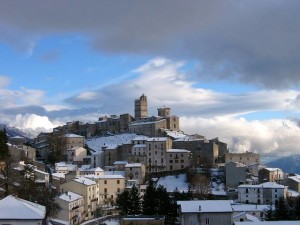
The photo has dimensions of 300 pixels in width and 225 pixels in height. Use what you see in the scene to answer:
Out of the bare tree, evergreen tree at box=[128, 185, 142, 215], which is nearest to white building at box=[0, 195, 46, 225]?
evergreen tree at box=[128, 185, 142, 215]

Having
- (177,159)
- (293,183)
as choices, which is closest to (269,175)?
(293,183)

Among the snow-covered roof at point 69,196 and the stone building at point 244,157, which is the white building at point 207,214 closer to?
the snow-covered roof at point 69,196

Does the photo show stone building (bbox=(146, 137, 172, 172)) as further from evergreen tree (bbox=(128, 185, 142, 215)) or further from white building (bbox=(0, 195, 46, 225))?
white building (bbox=(0, 195, 46, 225))

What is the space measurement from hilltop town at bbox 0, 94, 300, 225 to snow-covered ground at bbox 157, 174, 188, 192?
0.56 feet

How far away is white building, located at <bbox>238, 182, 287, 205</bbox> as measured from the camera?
82.1 meters

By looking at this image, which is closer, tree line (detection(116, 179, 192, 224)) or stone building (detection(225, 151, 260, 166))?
tree line (detection(116, 179, 192, 224))

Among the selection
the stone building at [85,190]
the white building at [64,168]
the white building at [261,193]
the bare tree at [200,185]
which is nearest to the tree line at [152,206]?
the stone building at [85,190]

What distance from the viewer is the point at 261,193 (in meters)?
82.6

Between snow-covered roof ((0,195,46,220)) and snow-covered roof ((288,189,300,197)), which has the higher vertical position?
snow-covered roof ((0,195,46,220))

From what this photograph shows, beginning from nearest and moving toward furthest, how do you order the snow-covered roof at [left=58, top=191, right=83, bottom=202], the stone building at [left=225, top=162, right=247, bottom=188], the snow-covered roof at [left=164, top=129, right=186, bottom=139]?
1. the snow-covered roof at [left=58, top=191, right=83, bottom=202]
2. the stone building at [left=225, top=162, right=247, bottom=188]
3. the snow-covered roof at [left=164, top=129, right=186, bottom=139]

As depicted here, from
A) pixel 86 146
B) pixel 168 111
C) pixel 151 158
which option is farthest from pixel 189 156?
pixel 168 111

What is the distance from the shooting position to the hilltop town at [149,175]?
62219 mm

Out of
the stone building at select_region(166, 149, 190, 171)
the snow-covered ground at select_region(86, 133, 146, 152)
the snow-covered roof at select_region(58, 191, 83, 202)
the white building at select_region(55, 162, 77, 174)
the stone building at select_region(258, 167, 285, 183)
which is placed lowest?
the snow-covered roof at select_region(58, 191, 83, 202)

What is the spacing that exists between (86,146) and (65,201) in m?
50.6
